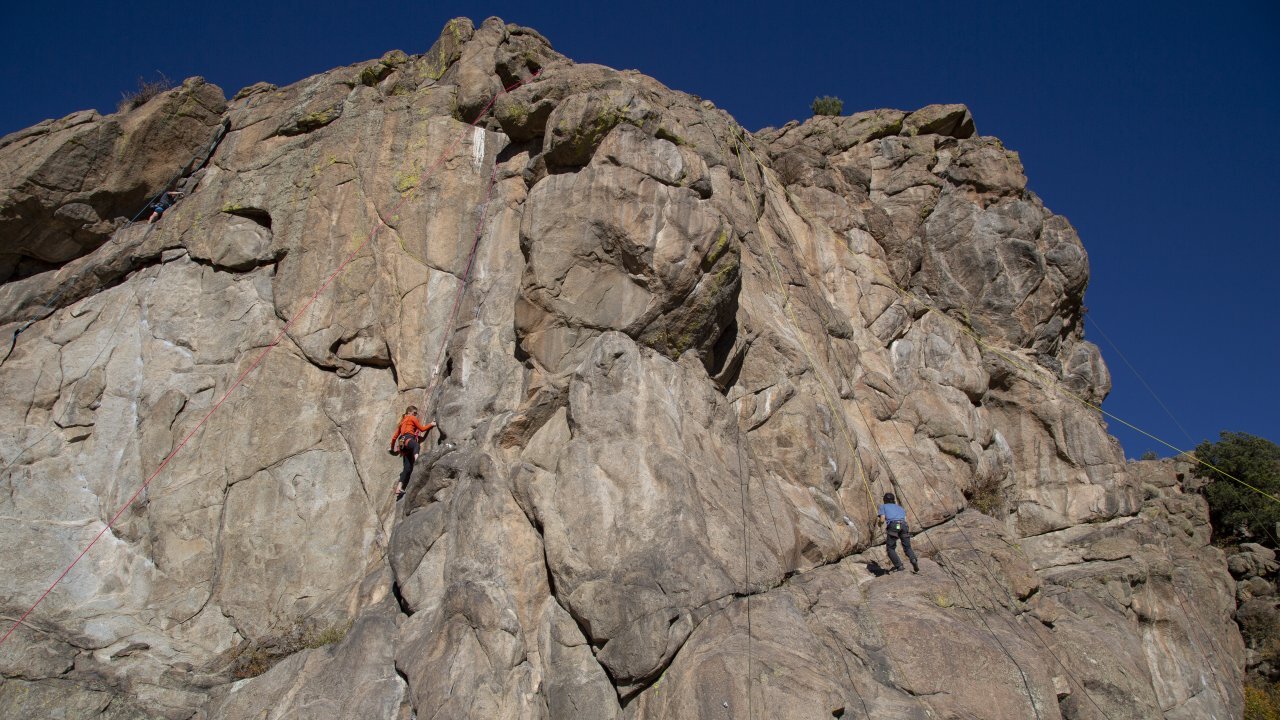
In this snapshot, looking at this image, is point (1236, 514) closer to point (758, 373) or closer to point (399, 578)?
point (758, 373)

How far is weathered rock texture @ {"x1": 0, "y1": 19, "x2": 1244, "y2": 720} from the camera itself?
12.1 meters

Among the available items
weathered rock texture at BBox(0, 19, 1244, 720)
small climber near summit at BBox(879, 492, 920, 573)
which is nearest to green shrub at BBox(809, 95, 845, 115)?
weathered rock texture at BBox(0, 19, 1244, 720)

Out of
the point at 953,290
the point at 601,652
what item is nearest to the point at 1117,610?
the point at 953,290

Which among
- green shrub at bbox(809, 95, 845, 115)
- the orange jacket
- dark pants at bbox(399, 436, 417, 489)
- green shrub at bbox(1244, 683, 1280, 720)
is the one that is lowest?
dark pants at bbox(399, 436, 417, 489)

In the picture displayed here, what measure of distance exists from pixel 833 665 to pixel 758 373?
6685 millimetres

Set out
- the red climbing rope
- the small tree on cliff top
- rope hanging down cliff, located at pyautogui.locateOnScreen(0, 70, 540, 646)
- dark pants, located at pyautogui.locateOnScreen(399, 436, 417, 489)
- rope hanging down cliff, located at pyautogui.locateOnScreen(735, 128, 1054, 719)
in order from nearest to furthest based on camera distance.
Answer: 1. rope hanging down cliff, located at pyautogui.locateOnScreen(735, 128, 1054, 719)
2. rope hanging down cliff, located at pyautogui.locateOnScreen(0, 70, 540, 646)
3. dark pants, located at pyautogui.locateOnScreen(399, 436, 417, 489)
4. the red climbing rope
5. the small tree on cliff top

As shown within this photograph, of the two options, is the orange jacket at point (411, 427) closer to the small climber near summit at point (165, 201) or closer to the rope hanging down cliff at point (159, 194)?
the rope hanging down cliff at point (159, 194)

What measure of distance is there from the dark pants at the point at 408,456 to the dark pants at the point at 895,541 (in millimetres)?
9135

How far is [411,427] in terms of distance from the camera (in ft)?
50.5

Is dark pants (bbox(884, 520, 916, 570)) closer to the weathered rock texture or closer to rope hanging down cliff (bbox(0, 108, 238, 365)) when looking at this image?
the weathered rock texture

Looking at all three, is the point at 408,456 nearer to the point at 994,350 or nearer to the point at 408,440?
the point at 408,440

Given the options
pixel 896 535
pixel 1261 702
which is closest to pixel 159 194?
pixel 896 535

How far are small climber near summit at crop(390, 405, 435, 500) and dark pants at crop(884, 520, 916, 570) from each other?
9.02 m

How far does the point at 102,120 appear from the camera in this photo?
2028cm
